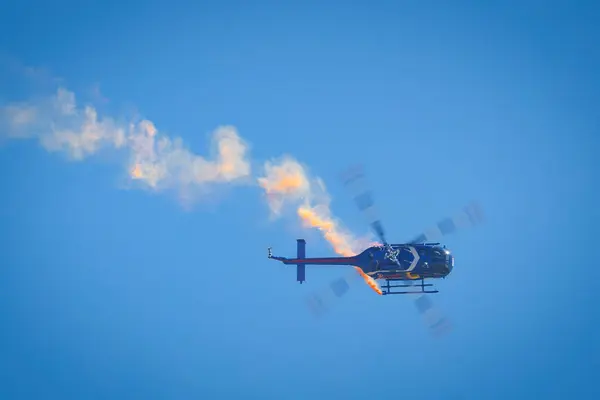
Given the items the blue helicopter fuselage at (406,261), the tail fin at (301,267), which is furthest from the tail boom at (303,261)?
the blue helicopter fuselage at (406,261)

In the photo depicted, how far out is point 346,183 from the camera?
26141 mm

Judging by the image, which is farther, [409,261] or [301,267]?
[301,267]

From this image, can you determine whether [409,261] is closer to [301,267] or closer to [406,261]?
[406,261]

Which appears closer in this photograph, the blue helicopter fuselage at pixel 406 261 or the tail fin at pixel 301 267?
the blue helicopter fuselage at pixel 406 261

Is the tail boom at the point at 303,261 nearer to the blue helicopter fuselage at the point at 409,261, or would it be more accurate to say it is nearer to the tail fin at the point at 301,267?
the tail fin at the point at 301,267

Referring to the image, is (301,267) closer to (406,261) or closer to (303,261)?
(303,261)

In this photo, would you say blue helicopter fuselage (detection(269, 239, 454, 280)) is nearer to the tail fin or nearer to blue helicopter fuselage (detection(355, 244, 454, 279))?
blue helicopter fuselage (detection(355, 244, 454, 279))

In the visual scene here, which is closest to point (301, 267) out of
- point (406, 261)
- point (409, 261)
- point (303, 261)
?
point (303, 261)

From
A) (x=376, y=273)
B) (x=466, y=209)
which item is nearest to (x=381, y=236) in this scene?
(x=376, y=273)

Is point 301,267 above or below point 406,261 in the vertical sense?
above

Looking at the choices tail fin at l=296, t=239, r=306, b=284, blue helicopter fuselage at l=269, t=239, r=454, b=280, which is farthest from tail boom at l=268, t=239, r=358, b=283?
blue helicopter fuselage at l=269, t=239, r=454, b=280

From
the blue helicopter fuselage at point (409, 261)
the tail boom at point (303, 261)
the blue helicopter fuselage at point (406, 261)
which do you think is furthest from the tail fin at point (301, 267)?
the blue helicopter fuselage at point (409, 261)

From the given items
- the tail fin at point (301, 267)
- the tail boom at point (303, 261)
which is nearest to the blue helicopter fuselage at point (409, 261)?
the tail boom at point (303, 261)

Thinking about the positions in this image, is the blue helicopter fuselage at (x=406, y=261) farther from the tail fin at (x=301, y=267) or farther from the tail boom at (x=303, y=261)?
the tail fin at (x=301, y=267)
